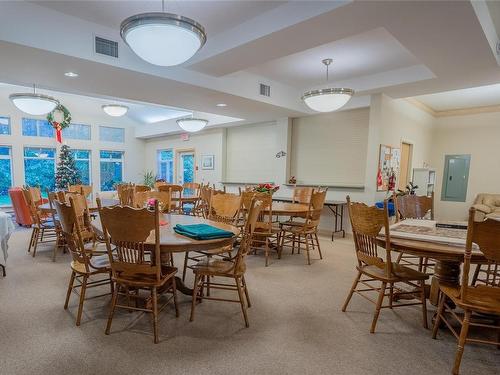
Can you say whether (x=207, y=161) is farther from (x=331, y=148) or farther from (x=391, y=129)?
(x=391, y=129)

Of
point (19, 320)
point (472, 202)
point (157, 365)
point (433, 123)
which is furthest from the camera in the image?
point (433, 123)

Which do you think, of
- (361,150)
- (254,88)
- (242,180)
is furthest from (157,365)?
(242,180)

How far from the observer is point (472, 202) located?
24.0 ft

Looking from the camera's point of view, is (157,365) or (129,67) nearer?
(157,365)

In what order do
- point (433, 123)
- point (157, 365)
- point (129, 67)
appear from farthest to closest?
1. point (433, 123)
2. point (129, 67)
3. point (157, 365)

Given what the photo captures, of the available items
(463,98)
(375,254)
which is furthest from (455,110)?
(375,254)

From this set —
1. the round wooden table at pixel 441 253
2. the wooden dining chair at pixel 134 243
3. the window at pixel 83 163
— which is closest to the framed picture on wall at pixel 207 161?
the window at pixel 83 163

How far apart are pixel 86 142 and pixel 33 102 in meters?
5.37

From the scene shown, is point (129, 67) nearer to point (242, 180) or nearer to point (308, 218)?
point (308, 218)

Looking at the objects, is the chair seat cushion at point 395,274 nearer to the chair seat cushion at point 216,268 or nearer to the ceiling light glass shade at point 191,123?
the chair seat cushion at point 216,268

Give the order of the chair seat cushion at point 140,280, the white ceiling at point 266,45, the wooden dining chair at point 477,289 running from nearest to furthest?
the wooden dining chair at point 477,289
the chair seat cushion at point 140,280
the white ceiling at point 266,45

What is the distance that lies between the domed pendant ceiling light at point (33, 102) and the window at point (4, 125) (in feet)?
14.4

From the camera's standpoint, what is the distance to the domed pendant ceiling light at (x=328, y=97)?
382 centimetres

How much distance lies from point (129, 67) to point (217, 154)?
4988 millimetres
